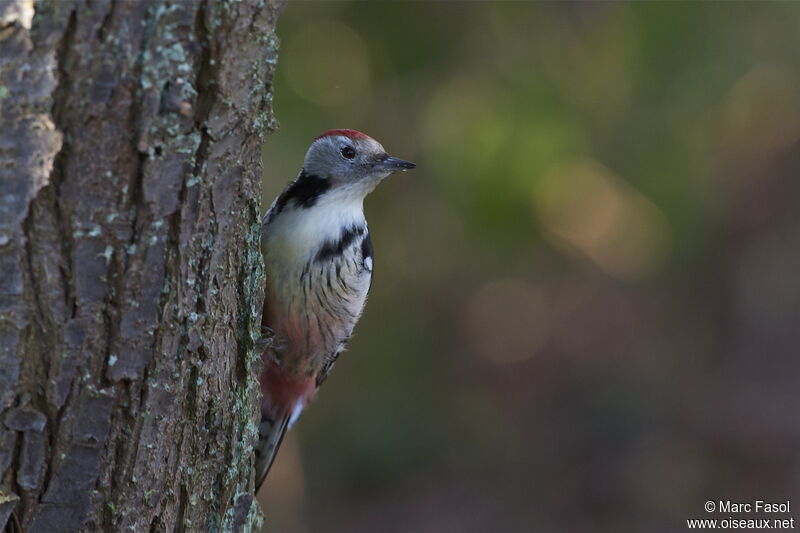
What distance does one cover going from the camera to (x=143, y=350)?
198cm

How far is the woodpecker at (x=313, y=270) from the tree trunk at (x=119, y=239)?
83 centimetres

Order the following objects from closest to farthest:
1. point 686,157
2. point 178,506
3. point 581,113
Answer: point 178,506 < point 581,113 < point 686,157

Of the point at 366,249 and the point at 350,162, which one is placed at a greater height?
the point at 350,162

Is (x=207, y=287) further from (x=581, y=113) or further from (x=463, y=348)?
(x=463, y=348)

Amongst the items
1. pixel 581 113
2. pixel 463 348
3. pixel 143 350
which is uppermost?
pixel 581 113

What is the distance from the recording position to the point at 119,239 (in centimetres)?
190

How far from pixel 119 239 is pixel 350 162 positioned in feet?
5.04

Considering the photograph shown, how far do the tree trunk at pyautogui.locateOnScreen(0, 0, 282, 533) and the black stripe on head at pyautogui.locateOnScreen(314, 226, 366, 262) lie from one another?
922 millimetres

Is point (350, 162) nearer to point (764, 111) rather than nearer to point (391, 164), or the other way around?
point (391, 164)

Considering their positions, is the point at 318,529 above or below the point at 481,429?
below

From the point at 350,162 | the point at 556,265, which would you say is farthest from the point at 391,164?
the point at 556,265

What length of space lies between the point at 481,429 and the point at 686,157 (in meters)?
2.77

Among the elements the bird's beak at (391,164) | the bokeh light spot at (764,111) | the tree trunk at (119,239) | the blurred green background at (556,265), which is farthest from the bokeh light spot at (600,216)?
the tree trunk at (119,239)

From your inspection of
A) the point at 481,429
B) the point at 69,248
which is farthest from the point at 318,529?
the point at 69,248
